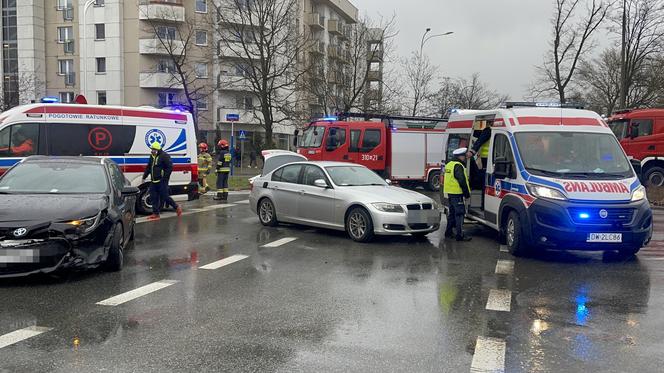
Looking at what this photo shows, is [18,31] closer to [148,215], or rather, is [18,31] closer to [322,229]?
[148,215]

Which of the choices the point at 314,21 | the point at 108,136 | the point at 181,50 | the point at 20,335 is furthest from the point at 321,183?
the point at 314,21

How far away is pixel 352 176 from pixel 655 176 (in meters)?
14.5

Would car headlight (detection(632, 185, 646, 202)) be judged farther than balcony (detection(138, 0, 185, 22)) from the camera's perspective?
No

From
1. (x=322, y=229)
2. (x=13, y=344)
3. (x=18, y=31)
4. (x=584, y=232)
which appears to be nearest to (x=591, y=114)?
(x=584, y=232)

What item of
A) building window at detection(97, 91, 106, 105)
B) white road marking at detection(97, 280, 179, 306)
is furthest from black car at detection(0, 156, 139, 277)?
building window at detection(97, 91, 106, 105)

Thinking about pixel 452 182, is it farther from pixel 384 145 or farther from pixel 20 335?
pixel 384 145

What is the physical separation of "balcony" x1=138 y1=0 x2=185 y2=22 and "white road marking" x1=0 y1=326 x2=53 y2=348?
44618 mm

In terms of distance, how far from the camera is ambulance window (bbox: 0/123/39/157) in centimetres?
1184

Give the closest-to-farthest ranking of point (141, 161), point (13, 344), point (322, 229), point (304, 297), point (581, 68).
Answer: point (13, 344) < point (304, 297) < point (322, 229) < point (141, 161) < point (581, 68)

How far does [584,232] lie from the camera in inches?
322

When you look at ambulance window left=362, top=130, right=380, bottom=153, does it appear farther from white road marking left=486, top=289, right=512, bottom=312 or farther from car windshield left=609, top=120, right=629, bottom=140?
white road marking left=486, top=289, right=512, bottom=312

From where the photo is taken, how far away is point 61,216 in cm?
664

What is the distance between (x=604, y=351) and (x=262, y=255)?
5.43m

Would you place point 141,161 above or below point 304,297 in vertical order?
above
